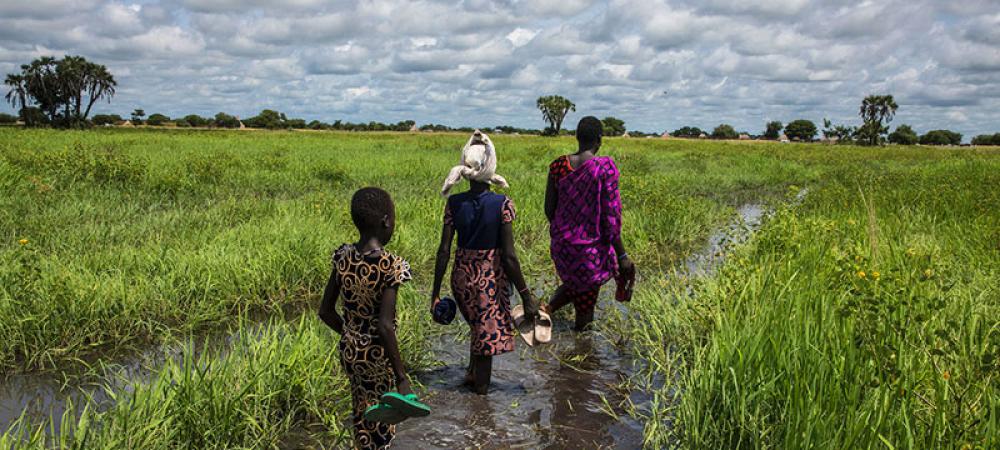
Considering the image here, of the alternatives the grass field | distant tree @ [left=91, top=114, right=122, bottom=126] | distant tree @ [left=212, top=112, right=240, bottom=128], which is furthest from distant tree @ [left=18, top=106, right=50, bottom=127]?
the grass field

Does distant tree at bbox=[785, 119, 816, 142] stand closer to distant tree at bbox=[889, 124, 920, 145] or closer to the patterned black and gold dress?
distant tree at bbox=[889, 124, 920, 145]

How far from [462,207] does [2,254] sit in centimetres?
465

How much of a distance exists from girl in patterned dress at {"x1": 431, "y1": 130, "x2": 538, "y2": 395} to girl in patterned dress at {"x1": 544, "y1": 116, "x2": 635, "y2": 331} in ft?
2.28

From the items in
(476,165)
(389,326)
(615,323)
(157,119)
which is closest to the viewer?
(389,326)

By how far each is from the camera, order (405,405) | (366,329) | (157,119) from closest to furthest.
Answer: (405,405) < (366,329) < (157,119)

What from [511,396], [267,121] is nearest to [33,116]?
[267,121]

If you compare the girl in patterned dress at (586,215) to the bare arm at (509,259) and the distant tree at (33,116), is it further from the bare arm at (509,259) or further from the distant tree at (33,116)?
the distant tree at (33,116)

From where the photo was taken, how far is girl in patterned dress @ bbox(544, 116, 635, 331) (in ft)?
14.7

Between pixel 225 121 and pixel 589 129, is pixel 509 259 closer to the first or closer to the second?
pixel 589 129

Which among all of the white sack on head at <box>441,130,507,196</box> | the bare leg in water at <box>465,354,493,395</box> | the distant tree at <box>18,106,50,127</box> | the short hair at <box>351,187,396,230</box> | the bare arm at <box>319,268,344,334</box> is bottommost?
the bare leg in water at <box>465,354,493,395</box>

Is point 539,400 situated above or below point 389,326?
below

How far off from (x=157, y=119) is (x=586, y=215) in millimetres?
91415

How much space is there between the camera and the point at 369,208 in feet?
→ 8.57

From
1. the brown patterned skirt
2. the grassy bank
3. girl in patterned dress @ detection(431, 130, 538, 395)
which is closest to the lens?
the grassy bank
